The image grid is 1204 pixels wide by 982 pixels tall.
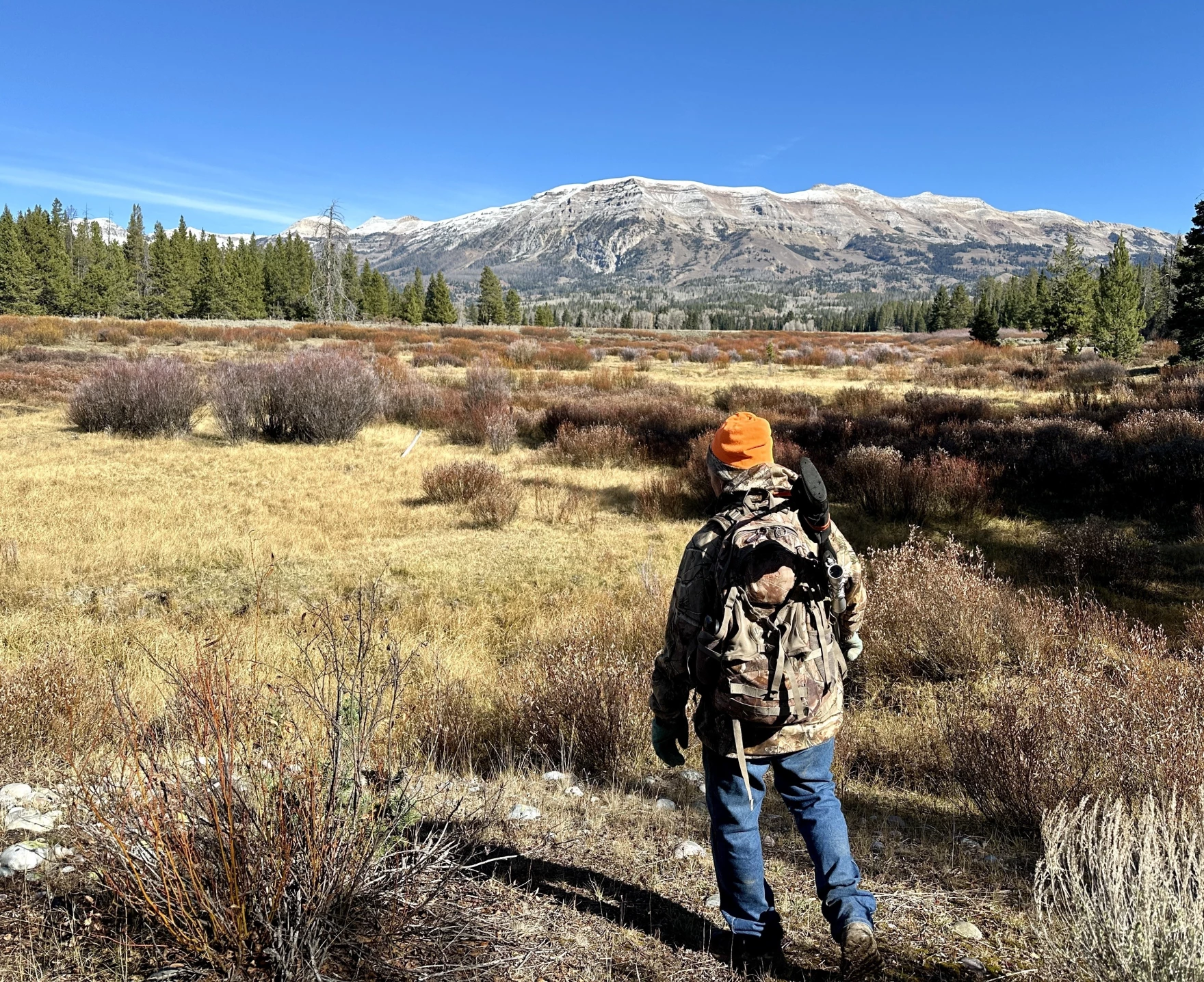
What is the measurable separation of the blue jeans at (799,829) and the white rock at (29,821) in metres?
2.26

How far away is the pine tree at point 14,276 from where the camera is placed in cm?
5106

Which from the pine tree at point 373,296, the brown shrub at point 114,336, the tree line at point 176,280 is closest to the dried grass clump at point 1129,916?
the brown shrub at point 114,336

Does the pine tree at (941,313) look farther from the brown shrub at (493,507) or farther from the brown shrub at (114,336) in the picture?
the brown shrub at (493,507)

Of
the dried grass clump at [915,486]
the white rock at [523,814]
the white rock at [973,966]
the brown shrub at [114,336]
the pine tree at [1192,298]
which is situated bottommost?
the white rock at [523,814]

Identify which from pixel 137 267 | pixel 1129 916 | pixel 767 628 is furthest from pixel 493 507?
pixel 137 267

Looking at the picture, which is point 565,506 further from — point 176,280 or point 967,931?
point 176,280

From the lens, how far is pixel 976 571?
18.7 feet

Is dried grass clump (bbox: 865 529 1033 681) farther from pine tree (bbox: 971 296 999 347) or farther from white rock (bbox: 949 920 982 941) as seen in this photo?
pine tree (bbox: 971 296 999 347)

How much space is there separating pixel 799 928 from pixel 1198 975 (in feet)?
3.53

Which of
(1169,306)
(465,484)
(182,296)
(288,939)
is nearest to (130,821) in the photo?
(288,939)

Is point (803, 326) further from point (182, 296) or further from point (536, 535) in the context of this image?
point (536, 535)

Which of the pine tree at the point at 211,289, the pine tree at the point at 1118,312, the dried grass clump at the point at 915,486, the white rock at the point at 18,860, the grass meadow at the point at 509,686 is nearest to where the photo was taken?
the grass meadow at the point at 509,686

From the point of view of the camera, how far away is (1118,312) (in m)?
35.0

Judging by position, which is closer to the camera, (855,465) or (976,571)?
(976,571)
